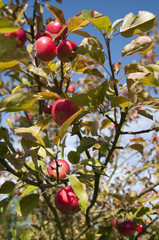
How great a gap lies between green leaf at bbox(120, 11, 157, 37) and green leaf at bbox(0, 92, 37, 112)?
578 mm

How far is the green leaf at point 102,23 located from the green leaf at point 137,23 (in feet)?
0.24

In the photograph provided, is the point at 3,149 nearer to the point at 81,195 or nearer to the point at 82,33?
the point at 81,195

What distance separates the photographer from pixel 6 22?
1.68 feet

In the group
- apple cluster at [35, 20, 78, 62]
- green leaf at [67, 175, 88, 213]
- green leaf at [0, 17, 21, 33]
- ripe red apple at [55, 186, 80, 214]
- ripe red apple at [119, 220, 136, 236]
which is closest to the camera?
green leaf at [0, 17, 21, 33]

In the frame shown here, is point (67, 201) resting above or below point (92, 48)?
below

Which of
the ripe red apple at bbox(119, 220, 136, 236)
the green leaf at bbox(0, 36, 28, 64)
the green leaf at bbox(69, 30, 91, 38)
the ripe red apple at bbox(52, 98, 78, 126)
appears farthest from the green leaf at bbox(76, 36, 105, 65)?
the ripe red apple at bbox(119, 220, 136, 236)

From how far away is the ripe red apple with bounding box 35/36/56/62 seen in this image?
964 millimetres

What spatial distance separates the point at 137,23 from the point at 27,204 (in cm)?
93

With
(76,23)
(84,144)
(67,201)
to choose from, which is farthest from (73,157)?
(76,23)

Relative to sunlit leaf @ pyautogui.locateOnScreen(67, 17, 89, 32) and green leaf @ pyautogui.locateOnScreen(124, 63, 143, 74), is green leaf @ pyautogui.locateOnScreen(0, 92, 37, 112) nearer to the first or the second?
sunlit leaf @ pyautogui.locateOnScreen(67, 17, 89, 32)

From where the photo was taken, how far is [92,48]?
0.94 meters

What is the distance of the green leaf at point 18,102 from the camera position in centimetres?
58

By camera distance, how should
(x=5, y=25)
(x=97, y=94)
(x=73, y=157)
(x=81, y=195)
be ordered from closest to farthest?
(x=5, y=25), (x=81, y=195), (x=97, y=94), (x=73, y=157)

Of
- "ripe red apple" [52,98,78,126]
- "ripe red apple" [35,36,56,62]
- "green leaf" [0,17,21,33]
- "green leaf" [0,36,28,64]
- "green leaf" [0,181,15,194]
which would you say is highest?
"ripe red apple" [35,36,56,62]
